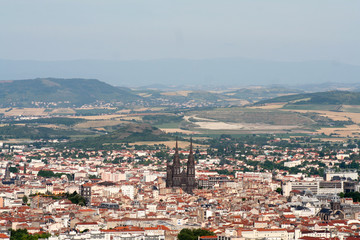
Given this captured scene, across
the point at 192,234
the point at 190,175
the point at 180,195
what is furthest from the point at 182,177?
the point at 192,234

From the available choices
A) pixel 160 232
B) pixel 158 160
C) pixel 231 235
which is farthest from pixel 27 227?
pixel 158 160

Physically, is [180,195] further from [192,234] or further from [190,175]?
[192,234]

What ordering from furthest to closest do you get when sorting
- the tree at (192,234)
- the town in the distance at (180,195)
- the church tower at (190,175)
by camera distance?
the church tower at (190,175)
the town in the distance at (180,195)
the tree at (192,234)

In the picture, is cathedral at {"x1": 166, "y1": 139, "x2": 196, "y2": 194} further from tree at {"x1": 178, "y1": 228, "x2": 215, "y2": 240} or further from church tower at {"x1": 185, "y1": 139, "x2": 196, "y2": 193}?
tree at {"x1": 178, "y1": 228, "x2": 215, "y2": 240}

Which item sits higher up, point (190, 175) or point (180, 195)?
point (190, 175)

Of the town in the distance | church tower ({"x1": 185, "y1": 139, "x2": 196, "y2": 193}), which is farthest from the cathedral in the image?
the town in the distance

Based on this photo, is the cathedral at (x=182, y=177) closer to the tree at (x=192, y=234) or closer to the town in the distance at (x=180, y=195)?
the town in the distance at (x=180, y=195)

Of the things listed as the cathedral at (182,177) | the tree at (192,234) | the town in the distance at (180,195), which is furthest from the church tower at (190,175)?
the tree at (192,234)

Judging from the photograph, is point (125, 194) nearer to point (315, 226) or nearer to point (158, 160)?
point (315, 226)
